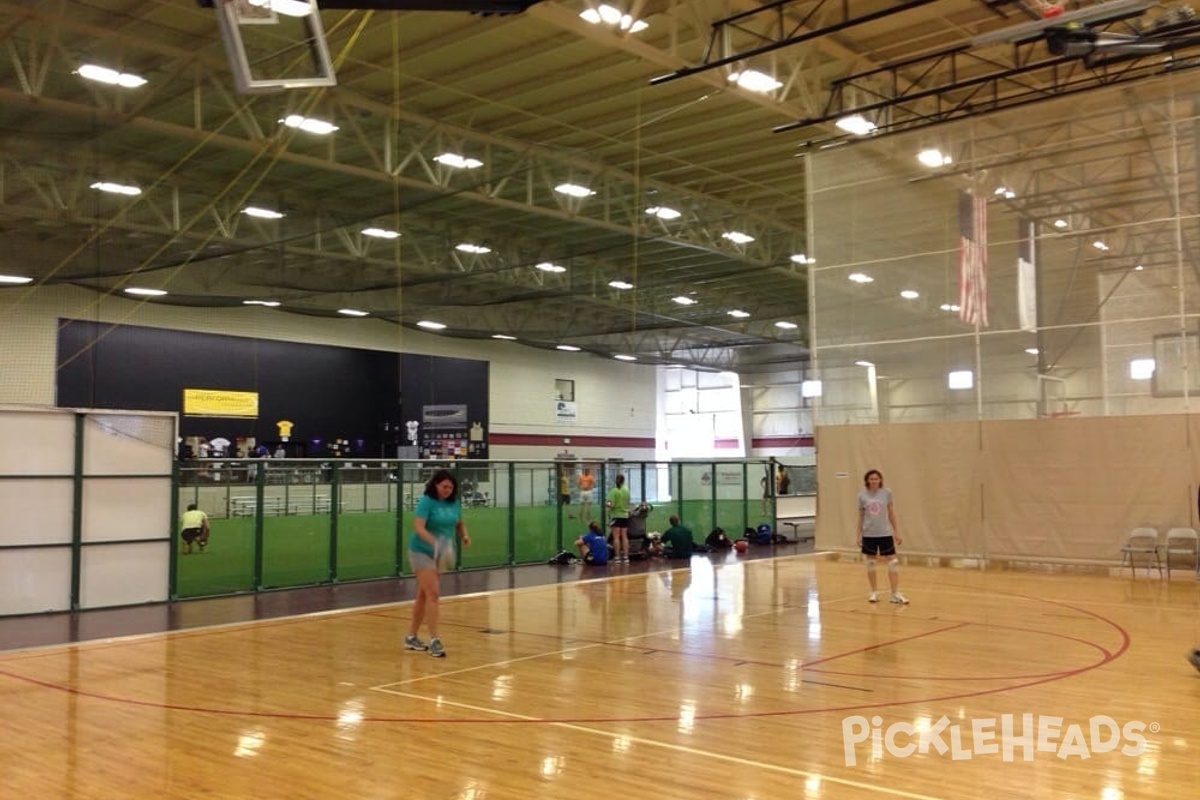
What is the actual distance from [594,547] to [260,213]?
9.92 meters

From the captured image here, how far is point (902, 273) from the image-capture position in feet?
65.4

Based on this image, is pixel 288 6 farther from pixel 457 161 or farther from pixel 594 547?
pixel 594 547

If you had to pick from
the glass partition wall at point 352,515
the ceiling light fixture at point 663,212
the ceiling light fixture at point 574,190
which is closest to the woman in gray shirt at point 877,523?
the glass partition wall at point 352,515

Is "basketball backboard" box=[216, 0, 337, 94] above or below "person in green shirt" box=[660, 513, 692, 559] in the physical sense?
above

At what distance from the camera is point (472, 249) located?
25.9 metres

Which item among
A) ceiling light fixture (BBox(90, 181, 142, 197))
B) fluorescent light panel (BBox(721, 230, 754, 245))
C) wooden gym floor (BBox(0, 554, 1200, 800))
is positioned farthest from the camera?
fluorescent light panel (BBox(721, 230, 754, 245))

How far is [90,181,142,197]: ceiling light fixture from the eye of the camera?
17.5 m

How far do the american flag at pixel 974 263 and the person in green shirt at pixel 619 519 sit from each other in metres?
7.02

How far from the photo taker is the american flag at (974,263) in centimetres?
1889

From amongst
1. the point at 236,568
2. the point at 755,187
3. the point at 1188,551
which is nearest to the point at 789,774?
the point at 236,568

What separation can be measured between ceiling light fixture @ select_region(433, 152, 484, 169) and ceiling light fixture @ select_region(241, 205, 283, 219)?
4.14 meters

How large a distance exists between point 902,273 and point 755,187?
5.45 metres
